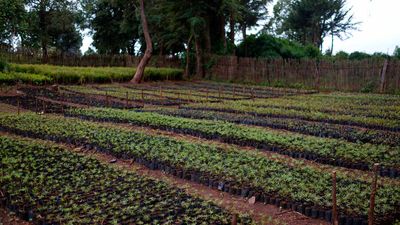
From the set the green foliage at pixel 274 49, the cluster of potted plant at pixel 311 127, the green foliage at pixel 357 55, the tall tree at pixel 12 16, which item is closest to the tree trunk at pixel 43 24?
the tall tree at pixel 12 16

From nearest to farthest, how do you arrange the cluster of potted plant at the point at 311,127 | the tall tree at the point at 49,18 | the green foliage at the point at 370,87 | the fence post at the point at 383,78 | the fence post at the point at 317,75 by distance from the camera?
the cluster of potted plant at the point at 311,127, the fence post at the point at 383,78, the green foliage at the point at 370,87, the fence post at the point at 317,75, the tall tree at the point at 49,18

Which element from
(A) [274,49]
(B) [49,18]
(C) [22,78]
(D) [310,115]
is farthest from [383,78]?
(B) [49,18]

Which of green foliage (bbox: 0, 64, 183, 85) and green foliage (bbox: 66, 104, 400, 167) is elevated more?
green foliage (bbox: 0, 64, 183, 85)

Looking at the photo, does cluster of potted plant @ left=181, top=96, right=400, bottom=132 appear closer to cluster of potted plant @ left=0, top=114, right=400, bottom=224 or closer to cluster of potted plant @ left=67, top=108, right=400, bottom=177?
cluster of potted plant @ left=67, top=108, right=400, bottom=177

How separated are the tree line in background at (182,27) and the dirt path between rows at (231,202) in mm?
15445

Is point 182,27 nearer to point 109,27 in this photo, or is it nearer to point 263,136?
point 109,27

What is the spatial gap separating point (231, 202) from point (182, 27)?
23.5 meters

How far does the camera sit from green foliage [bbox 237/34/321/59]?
28688mm

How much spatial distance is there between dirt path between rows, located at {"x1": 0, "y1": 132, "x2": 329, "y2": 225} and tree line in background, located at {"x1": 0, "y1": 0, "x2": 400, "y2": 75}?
50.7 feet

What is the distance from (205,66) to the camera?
93.0 feet

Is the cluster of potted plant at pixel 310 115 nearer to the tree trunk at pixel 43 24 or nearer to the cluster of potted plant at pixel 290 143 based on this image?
the cluster of potted plant at pixel 290 143

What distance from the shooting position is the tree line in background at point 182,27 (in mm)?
27047

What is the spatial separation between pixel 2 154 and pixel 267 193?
15.4 ft

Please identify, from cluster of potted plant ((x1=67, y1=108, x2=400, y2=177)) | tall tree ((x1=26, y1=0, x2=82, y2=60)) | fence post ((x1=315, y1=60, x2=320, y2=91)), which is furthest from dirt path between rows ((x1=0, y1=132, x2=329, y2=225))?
tall tree ((x1=26, y1=0, x2=82, y2=60))
